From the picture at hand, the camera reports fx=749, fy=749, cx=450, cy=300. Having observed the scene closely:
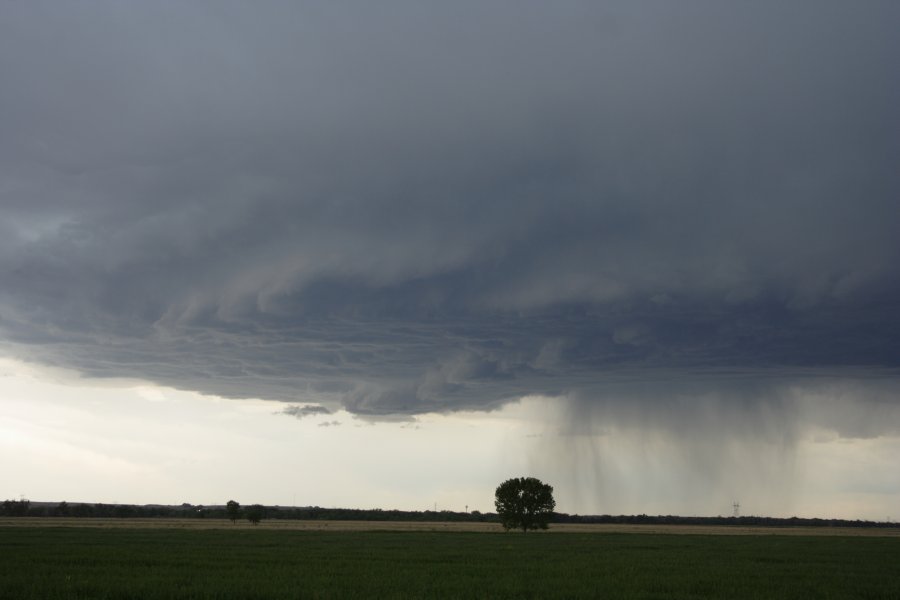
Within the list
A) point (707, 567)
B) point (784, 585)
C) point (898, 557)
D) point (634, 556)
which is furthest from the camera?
point (898, 557)

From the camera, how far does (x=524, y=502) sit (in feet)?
424

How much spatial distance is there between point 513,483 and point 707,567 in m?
83.5

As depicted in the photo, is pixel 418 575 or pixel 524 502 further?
pixel 524 502

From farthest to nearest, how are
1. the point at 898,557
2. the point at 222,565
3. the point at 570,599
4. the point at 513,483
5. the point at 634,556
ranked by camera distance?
the point at 513,483 → the point at 898,557 → the point at 634,556 → the point at 222,565 → the point at 570,599

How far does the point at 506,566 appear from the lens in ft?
153

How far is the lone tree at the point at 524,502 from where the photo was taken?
129 meters

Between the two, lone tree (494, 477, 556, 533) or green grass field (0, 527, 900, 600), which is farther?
lone tree (494, 477, 556, 533)

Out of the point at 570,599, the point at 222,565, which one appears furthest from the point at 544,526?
the point at 570,599

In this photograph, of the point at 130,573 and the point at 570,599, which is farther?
the point at 130,573

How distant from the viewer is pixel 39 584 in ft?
106

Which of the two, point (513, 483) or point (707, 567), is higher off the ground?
point (513, 483)

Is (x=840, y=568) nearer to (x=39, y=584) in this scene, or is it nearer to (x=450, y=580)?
(x=450, y=580)

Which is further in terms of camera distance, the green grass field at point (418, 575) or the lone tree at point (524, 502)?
the lone tree at point (524, 502)

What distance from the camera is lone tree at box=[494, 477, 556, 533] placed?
423 feet
